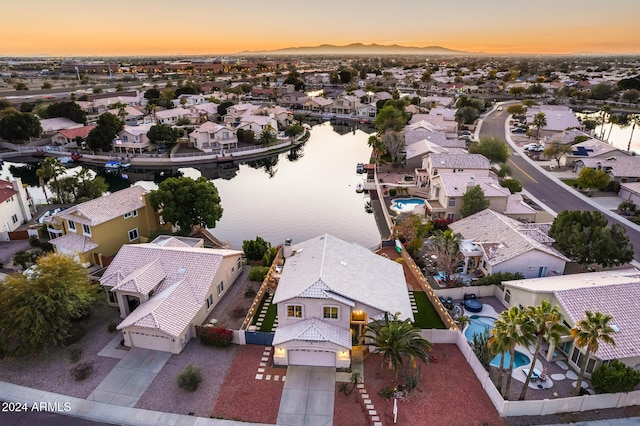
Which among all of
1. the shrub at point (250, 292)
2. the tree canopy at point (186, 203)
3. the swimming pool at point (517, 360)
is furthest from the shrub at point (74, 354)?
the swimming pool at point (517, 360)

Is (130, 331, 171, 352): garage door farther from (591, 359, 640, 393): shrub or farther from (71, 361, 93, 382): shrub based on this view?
(591, 359, 640, 393): shrub

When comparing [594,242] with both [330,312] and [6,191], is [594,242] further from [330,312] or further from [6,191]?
[6,191]

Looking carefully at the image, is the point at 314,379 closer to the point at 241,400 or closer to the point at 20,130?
the point at 241,400

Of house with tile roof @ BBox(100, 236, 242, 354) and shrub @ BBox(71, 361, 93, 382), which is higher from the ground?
house with tile roof @ BBox(100, 236, 242, 354)

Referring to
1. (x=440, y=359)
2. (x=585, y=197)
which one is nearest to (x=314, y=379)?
(x=440, y=359)

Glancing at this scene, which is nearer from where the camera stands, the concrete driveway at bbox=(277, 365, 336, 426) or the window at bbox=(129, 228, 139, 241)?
the concrete driveway at bbox=(277, 365, 336, 426)

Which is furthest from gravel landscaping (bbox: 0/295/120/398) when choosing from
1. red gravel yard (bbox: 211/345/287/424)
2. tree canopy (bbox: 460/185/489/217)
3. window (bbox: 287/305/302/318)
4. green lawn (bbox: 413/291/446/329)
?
tree canopy (bbox: 460/185/489/217)
